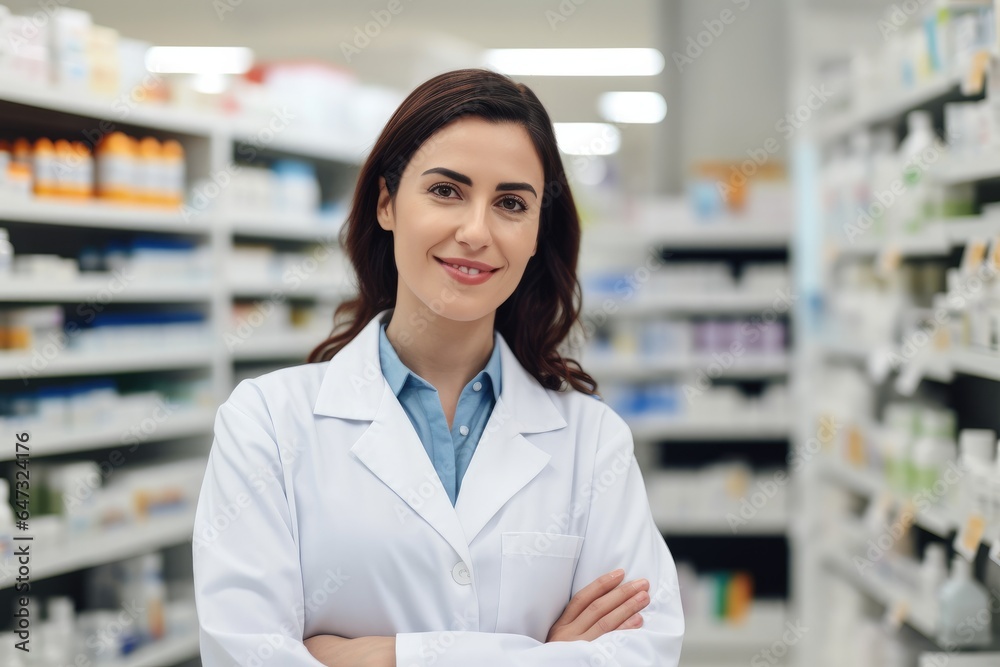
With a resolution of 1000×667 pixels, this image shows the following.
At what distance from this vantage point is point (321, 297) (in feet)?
16.0

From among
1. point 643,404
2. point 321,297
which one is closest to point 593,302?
point 643,404

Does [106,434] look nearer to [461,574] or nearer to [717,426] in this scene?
[461,574]

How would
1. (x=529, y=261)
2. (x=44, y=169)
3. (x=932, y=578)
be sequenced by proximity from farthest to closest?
(x=44, y=169)
(x=932, y=578)
(x=529, y=261)

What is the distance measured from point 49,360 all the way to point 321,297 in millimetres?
1881

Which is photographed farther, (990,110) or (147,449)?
(147,449)

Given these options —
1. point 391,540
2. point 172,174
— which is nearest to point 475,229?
point 391,540

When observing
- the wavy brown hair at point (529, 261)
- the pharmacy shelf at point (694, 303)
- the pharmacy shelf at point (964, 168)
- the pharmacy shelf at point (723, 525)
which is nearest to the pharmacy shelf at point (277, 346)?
the pharmacy shelf at point (694, 303)

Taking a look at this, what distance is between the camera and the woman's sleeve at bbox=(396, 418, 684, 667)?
1529 mm

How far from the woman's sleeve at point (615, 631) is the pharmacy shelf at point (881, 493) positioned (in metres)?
1.36

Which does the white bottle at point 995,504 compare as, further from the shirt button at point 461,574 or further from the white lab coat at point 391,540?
the shirt button at point 461,574

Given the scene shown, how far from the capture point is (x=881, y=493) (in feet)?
11.1

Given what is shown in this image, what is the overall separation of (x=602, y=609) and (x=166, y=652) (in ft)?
8.30

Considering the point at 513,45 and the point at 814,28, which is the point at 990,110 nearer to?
the point at 814,28

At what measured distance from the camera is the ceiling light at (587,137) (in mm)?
10609
